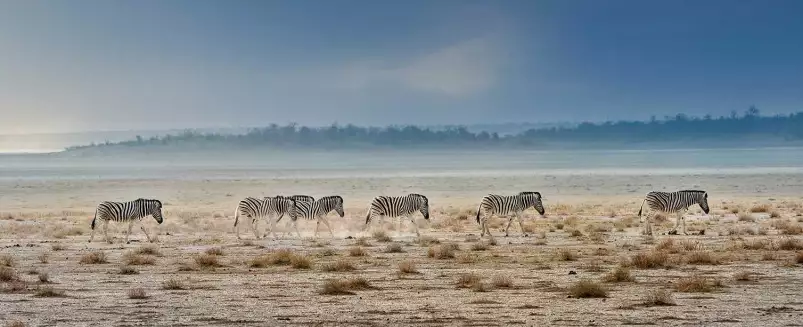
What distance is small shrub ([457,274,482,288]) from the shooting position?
23.4m

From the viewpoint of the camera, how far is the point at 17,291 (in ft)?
75.4

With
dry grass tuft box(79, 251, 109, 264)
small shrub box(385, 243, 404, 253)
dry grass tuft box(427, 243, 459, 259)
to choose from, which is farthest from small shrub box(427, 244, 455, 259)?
dry grass tuft box(79, 251, 109, 264)

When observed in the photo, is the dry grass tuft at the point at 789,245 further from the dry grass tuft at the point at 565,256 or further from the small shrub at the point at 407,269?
the small shrub at the point at 407,269

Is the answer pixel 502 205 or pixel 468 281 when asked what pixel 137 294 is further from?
pixel 502 205

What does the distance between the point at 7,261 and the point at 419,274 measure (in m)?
10.7

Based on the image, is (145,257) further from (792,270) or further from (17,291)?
(792,270)

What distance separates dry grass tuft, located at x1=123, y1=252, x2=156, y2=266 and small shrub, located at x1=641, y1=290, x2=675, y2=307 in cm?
1351

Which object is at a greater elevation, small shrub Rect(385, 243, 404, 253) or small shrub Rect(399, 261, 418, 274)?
small shrub Rect(399, 261, 418, 274)

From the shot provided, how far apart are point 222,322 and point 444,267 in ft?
31.9

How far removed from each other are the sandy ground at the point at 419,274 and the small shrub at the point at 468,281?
5cm

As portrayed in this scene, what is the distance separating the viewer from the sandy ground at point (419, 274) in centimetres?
1950

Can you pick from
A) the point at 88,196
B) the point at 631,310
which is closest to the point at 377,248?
the point at 631,310

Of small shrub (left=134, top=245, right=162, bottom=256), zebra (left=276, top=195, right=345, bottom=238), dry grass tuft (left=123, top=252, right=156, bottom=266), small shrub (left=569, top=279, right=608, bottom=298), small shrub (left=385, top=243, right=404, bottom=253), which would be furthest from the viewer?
zebra (left=276, top=195, right=345, bottom=238)

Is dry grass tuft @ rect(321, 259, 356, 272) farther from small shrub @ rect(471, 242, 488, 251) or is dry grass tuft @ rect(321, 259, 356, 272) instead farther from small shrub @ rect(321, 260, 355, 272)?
small shrub @ rect(471, 242, 488, 251)
